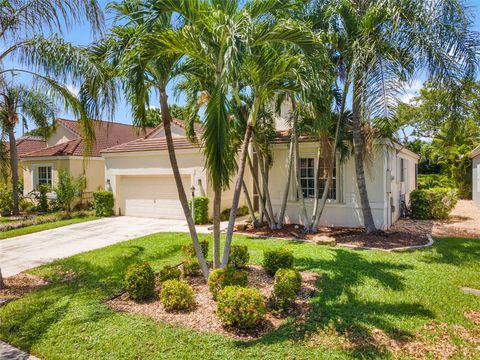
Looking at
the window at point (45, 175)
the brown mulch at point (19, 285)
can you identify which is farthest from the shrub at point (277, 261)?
the window at point (45, 175)

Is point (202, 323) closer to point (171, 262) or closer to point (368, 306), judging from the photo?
point (368, 306)

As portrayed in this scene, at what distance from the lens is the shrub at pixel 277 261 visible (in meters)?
6.68

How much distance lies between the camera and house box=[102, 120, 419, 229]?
11844 mm

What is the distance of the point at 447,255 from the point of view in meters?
8.41

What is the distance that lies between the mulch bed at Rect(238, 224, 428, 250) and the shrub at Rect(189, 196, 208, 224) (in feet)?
8.15

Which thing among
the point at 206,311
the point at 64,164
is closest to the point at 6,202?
the point at 64,164

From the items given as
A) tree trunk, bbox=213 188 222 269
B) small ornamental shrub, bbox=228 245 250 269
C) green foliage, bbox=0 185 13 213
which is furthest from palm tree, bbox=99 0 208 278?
green foliage, bbox=0 185 13 213

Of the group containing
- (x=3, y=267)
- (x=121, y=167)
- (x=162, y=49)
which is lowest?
(x=3, y=267)

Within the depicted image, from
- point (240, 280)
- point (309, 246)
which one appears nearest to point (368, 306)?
point (240, 280)

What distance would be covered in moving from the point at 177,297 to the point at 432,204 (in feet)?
44.8

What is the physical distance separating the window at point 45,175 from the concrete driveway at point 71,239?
26.4 feet

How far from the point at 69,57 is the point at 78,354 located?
5.62 metres

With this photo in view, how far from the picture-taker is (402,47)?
895 centimetres

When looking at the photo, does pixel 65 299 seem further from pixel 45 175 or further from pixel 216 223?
pixel 45 175
